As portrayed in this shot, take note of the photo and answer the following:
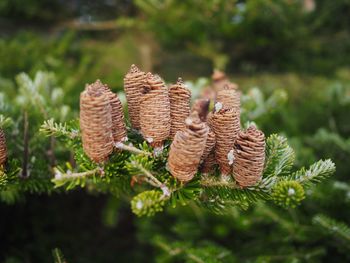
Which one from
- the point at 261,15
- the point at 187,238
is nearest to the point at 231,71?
the point at 261,15

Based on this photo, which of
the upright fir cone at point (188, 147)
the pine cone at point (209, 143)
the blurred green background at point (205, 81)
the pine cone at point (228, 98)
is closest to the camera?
the upright fir cone at point (188, 147)

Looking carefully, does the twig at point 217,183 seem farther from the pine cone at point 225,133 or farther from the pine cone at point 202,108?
the pine cone at point 202,108

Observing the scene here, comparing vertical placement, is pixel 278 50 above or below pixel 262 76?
above

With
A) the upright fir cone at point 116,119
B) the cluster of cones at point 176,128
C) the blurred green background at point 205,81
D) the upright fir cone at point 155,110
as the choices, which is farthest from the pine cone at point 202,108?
the blurred green background at point 205,81

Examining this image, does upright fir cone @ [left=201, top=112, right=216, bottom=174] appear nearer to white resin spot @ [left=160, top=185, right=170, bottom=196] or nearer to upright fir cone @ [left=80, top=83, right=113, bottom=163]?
white resin spot @ [left=160, top=185, right=170, bottom=196]

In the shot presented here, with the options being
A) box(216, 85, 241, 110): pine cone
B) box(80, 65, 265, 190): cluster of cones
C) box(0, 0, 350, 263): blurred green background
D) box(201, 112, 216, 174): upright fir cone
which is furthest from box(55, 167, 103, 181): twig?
box(0, 0, 350, 263): blurred green background

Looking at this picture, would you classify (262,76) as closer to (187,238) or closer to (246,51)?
(246,51)
